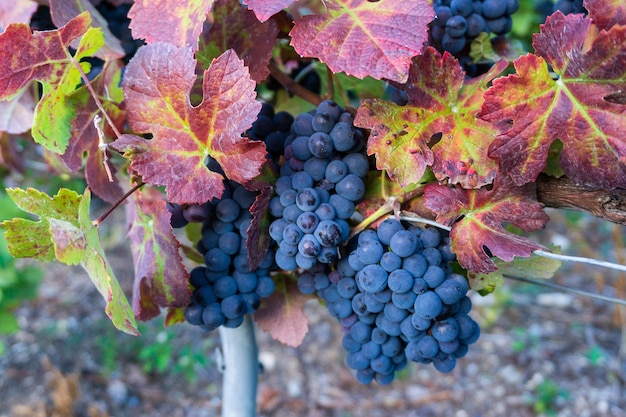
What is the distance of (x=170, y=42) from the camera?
0.53m

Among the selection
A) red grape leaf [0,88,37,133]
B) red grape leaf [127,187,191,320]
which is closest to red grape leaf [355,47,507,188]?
red grape leaf [127,187,191,320]

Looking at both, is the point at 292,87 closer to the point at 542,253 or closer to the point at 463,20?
the point at 463,20

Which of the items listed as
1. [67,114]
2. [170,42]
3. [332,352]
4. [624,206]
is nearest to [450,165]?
[624,206]

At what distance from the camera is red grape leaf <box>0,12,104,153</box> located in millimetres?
533

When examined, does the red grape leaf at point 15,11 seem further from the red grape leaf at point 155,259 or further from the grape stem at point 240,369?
the grape stem at point 240,369

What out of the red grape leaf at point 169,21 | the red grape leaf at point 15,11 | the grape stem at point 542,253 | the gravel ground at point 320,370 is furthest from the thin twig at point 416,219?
the gravel ground at point 320,370

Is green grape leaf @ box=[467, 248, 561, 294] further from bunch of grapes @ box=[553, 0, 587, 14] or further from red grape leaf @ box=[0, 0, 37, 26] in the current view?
red grape leaf @ box=[0, 0, 37, 26]

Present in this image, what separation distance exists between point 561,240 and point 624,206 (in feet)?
9.55

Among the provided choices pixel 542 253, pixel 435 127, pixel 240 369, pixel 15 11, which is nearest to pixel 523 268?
pixel 542 253

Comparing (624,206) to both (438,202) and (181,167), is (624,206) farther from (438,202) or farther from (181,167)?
(181,167)

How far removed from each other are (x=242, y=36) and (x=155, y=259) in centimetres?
26

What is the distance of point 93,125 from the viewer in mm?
625

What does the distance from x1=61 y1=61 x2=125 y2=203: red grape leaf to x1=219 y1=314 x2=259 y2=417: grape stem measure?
278 mm

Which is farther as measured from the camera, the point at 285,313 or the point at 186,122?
the point at 285,313
